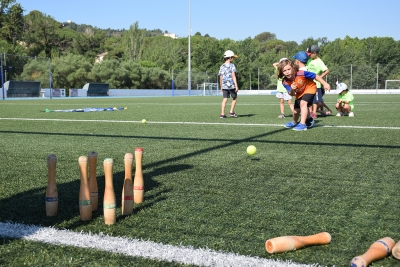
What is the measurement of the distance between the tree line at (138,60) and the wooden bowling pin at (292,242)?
2825 centimetres

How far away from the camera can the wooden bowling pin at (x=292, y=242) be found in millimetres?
2045

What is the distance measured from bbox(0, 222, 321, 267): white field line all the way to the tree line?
27.5m

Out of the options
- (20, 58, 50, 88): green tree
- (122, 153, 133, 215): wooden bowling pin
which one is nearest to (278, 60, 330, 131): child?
(122, 153, 133, 215): wooden bowling pin

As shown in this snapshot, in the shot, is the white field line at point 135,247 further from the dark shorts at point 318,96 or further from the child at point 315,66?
the dark shorts at point 318,96

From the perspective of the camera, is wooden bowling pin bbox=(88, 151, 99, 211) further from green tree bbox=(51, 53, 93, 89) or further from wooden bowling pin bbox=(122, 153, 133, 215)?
green tree bbox=(51, 53, 93, 89)

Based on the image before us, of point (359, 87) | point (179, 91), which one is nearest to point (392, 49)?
point (359, 87)

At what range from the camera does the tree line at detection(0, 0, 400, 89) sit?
146 feet

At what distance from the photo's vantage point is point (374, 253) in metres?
1.98

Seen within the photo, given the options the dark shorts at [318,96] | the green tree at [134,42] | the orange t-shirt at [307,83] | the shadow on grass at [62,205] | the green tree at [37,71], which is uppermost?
the green tree at [134,42]

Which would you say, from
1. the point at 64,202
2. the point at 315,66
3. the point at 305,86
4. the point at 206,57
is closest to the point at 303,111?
the point at 305,86

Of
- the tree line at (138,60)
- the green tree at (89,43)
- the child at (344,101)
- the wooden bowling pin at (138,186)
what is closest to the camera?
the wooden bowling pin at (138,186)

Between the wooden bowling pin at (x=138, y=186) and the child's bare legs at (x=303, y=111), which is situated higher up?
the child's bare legs at (x=303, y=111)

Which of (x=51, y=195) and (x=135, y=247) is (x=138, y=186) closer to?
(x=51, y=195)

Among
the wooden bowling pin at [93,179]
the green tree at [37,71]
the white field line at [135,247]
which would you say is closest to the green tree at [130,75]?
the green tree at [37,71]
